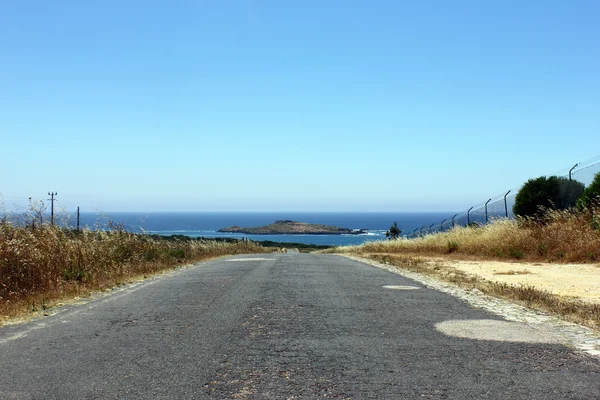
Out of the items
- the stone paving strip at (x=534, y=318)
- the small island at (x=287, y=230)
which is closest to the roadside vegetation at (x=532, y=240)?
the stone paving strip at (x=534, y=318)

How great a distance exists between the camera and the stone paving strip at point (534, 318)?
22.1 feet

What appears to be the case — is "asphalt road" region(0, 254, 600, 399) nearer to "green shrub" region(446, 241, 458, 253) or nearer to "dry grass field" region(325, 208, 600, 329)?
"dry grass field" region(325, 208, 600, 329)

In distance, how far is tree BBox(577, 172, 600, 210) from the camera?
2186 centimetres

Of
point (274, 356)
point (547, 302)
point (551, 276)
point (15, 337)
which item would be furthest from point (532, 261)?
point (15, 337)

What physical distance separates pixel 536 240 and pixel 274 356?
1892 cm

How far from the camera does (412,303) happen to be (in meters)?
9.93

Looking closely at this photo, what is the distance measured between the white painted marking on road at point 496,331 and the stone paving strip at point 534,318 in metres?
0.15

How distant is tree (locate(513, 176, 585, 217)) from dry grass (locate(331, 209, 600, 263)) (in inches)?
39.0

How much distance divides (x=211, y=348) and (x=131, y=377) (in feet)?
4.04

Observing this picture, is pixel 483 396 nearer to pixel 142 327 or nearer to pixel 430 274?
pixel 142 327

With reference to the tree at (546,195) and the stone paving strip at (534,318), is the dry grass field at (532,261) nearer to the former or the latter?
Result: the stone paving strip at (534,318)

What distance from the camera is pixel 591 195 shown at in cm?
2242

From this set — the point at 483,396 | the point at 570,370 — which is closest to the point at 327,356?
the point at 483,396

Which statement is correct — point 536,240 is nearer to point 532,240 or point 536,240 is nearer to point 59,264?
point 532,240
